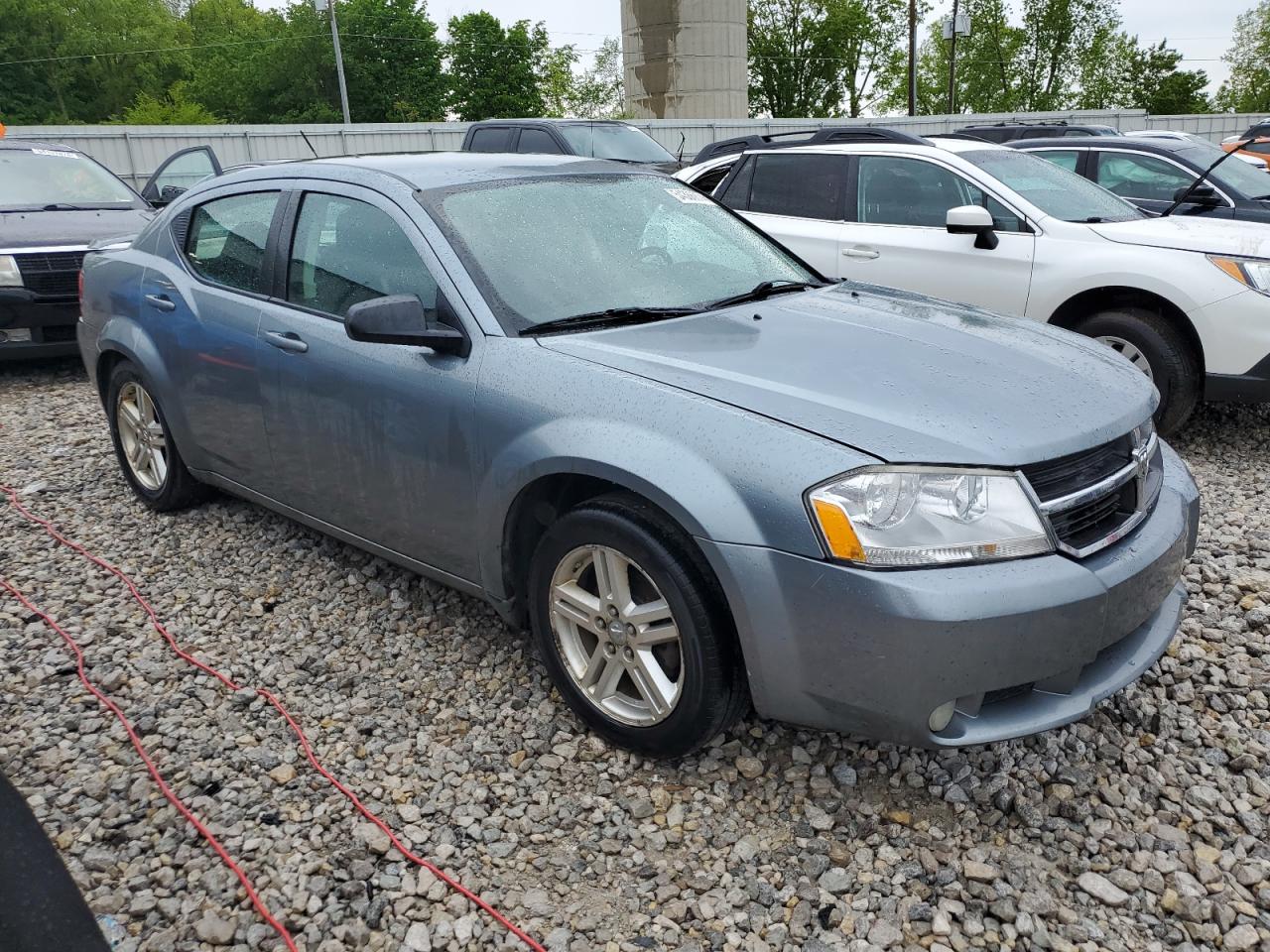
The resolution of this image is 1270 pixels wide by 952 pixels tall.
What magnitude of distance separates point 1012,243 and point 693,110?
3212cm

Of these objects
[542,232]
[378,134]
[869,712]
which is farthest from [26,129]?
[869,712]

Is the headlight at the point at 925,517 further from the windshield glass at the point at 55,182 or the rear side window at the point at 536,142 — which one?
the rear side window at the point at 536,142

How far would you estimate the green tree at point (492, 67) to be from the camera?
7100 centimetres

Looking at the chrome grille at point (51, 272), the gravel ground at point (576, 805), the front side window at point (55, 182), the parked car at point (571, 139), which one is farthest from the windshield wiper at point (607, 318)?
the parked car at point (571, 139)

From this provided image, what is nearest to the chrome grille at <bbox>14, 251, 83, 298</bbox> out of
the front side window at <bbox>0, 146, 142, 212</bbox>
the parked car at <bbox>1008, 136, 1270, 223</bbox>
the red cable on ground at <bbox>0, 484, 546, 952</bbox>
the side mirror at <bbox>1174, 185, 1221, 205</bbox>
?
the front side window at <bbox>0, 146, 142, 212</bbox>

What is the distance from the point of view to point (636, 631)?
2.89 m

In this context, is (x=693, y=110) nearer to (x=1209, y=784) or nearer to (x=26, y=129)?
(x=26, y=129)

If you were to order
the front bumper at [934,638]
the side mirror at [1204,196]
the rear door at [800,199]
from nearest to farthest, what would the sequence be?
the front bumper at [934,638] → the rear door at [800,199] → the side mirror at [1204,196]

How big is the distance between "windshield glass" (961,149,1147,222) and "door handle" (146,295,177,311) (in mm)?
4793

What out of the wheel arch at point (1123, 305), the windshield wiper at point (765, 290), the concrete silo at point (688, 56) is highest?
the concrete silo at point (688, 56)

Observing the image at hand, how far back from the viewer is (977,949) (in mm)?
2391

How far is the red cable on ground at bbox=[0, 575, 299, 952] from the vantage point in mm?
2541

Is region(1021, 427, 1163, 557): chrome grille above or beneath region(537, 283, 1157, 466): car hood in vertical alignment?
beneath

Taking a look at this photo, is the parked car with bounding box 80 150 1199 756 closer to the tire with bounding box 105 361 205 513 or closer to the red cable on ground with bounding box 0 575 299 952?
the tire with bounding box 105 361 205 513
